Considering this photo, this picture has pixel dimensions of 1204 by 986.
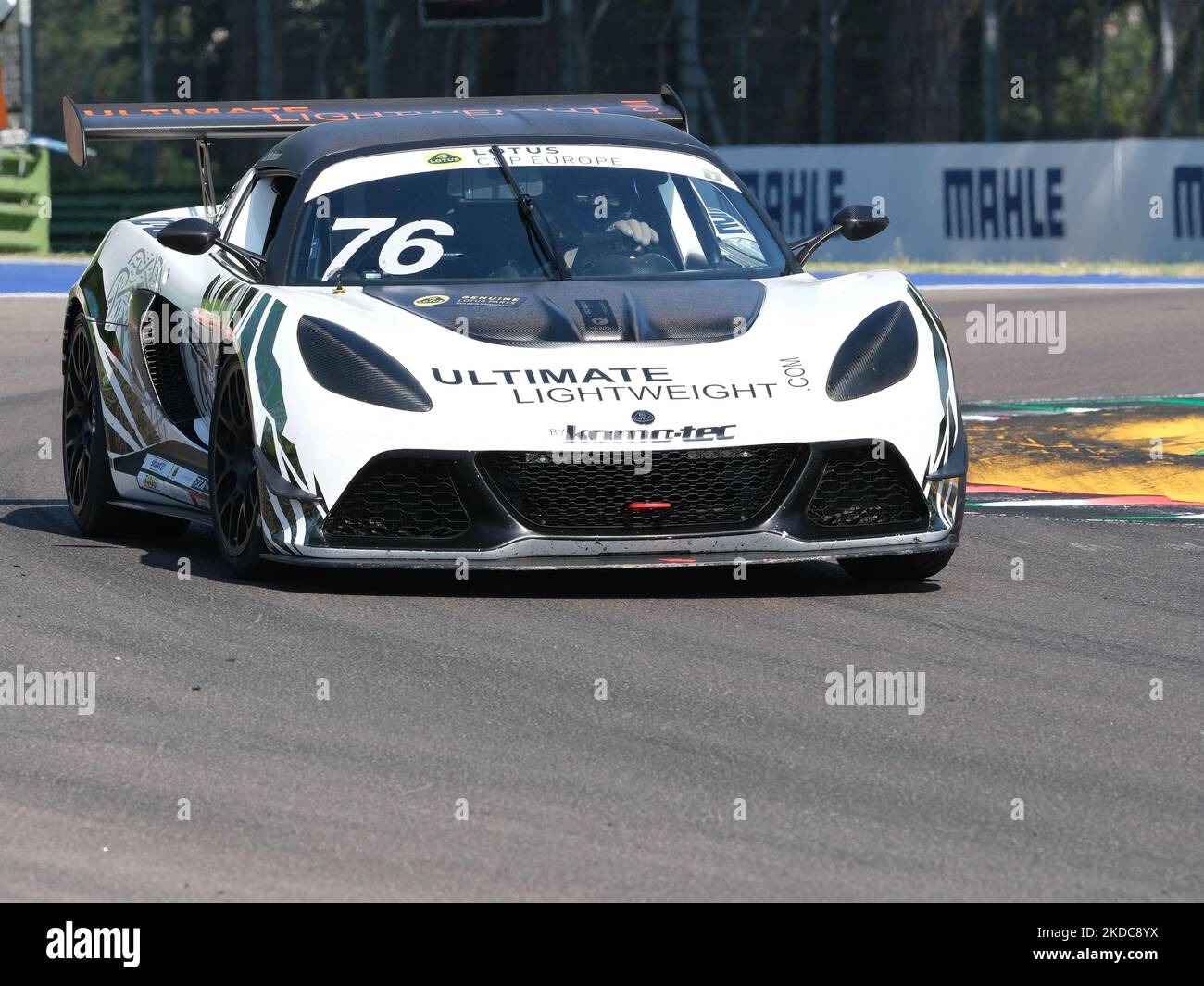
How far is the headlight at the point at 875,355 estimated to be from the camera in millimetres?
6957

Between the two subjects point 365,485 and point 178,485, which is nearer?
point 365,485

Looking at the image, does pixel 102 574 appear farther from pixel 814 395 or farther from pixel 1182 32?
pixel 1182 32

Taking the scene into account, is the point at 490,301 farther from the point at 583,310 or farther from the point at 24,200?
the point at 24,200

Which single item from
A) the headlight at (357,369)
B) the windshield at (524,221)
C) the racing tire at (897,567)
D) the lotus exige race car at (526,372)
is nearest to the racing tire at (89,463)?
the lotus exige race car at (526,372)

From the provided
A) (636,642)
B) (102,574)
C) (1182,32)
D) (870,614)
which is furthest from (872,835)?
(1182,32)

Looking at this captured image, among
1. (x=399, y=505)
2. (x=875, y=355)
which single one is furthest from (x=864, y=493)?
(x=399, y=505)

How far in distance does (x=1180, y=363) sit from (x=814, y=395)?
8.61 m

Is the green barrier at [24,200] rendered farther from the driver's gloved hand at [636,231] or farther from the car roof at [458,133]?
the driver's gloved hand at [636,231]

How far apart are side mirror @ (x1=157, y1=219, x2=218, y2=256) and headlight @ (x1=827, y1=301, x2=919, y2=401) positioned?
208 cm

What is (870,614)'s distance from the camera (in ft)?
22.4

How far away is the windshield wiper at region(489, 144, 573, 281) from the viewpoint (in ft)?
25.1

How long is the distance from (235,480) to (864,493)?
1894mm

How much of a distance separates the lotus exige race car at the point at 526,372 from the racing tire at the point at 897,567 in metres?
0.01

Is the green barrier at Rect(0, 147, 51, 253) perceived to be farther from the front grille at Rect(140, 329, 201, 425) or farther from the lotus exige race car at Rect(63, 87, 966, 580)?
the front grille at Rect(140, 329, 201, 425)
